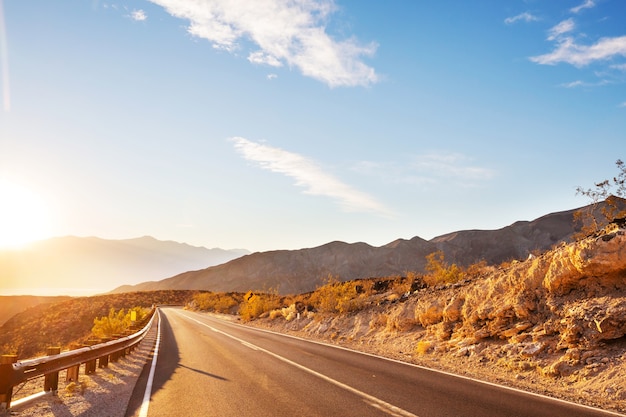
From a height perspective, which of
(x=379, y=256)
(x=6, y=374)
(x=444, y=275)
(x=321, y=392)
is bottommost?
(x=321, y=392)

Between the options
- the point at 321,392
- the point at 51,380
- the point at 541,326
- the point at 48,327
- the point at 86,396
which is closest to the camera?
the point at 51,380

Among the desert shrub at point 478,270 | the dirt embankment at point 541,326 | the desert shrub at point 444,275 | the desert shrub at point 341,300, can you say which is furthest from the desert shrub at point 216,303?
Answer: the dirt embankment at point 541,326

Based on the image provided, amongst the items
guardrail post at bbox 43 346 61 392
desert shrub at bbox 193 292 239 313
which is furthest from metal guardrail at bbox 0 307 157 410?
desert shrub at bbox 193 292 239 313

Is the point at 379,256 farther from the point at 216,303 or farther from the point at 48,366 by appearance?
the point at 48,366

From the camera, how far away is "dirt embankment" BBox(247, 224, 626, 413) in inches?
370

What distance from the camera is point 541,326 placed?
38.7 feet

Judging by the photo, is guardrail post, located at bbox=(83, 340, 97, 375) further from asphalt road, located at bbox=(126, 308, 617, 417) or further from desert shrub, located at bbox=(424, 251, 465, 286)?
desert shrub, located at bbox=(424, 251, 465, 286)

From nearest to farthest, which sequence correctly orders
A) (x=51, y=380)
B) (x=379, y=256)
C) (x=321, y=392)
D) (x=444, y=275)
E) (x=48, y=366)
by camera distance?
(x=48, y=366) < (x=51, y=380) < (x=321, y=392) < (x=444, y=275) < (x=379, y=256)

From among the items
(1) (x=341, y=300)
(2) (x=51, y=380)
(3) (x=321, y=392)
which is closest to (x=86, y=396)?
(2) (x=51, y=380)

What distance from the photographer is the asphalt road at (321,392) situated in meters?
6.52

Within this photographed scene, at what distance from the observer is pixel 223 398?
24.0 feet

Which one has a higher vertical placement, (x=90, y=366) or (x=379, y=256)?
(x=379, y=256)

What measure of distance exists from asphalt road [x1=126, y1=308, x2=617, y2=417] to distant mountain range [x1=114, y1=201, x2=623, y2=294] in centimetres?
8647

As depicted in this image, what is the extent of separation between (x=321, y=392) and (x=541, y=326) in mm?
7756
